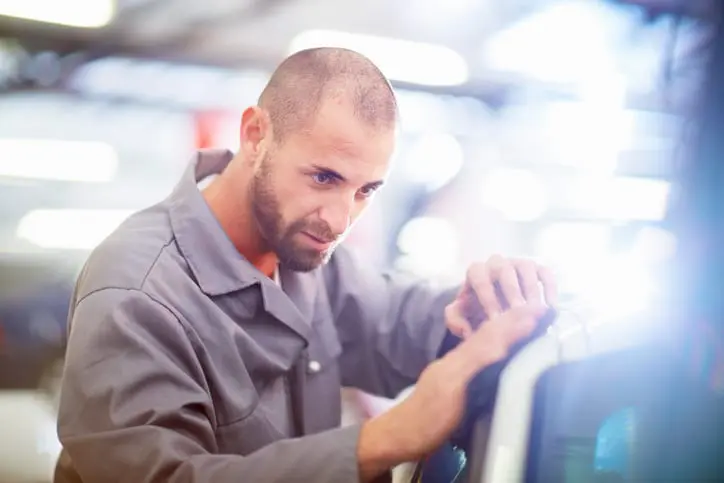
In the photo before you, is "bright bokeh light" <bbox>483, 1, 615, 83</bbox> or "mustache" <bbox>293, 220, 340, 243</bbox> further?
"bright bokeh light" <bbox>483, 1, 615, 83</bbox>

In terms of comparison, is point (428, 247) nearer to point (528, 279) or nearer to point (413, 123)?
point (413, 123)

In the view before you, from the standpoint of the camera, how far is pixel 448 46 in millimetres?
1066

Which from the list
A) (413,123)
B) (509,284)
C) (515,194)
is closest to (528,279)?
(509,284)

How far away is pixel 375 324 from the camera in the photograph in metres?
1.00

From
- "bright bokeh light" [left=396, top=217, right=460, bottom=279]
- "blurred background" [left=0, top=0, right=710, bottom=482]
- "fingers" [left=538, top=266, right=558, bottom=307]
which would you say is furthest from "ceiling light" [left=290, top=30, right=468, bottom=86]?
"fingers" [left=538, top=266, right=558, bottom=307]

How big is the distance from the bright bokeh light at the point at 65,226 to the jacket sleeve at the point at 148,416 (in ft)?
0.70

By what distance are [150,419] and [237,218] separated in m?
0.29

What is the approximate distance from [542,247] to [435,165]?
0.23 metres

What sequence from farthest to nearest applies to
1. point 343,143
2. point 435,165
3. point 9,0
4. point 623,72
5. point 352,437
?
point 623,72 → point 435,165 → point 9,0 → point 343,143 → point 352,437

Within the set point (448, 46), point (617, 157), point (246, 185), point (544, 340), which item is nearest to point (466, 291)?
point (544, 340)

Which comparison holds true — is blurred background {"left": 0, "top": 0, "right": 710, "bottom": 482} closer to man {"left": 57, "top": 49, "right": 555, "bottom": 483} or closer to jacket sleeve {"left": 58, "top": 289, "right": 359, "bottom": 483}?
man {"left": 57, "top": 49, "right": 555, "bottom": 483}

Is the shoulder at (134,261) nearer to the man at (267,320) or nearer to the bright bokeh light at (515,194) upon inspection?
the man at (267,320)

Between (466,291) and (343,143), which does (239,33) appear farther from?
(466,291)

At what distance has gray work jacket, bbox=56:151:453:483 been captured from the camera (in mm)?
609
